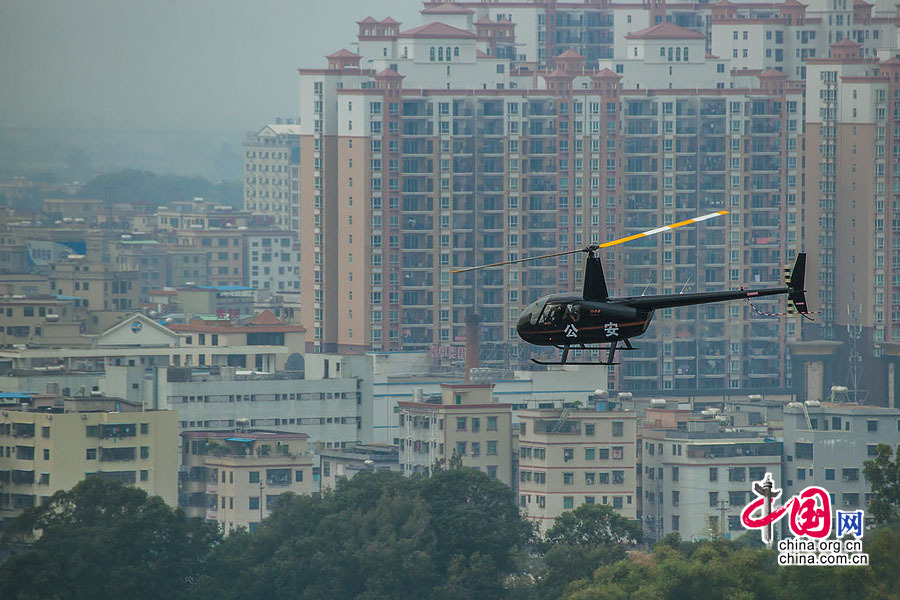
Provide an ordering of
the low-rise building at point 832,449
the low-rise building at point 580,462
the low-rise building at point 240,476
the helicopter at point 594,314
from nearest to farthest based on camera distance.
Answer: the helicopter at point 594,314 < the low-rise building at point 580,462 < the low-rise building at point 240,476 < the low-rise building at point 832,449

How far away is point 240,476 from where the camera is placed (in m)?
120

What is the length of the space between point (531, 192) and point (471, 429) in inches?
1305

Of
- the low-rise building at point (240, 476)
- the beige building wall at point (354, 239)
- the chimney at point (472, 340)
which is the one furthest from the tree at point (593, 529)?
the beige building wall at point (354, 239)

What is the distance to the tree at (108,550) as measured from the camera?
306 ft

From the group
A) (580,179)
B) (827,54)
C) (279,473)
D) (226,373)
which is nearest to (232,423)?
(226,373)

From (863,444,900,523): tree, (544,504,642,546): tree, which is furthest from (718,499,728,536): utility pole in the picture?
(863,444,900,523): tree

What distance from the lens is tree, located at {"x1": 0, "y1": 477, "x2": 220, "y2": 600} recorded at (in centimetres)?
9338

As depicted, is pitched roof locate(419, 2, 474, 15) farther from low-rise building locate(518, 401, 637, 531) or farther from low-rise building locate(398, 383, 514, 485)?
low-rise building locate(518, 401, 637, 531)

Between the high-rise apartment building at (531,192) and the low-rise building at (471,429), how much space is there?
25559 mm

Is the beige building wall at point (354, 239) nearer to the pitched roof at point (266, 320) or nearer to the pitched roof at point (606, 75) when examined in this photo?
the pitched roof at point (266, 320)

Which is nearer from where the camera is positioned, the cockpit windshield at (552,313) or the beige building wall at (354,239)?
the cockpit windshield at (552,313)

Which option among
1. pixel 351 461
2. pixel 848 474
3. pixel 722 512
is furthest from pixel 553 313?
pixel 351 461

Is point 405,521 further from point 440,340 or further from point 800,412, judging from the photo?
point 440,340

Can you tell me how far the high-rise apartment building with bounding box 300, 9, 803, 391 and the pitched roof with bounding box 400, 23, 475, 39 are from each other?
141mm
